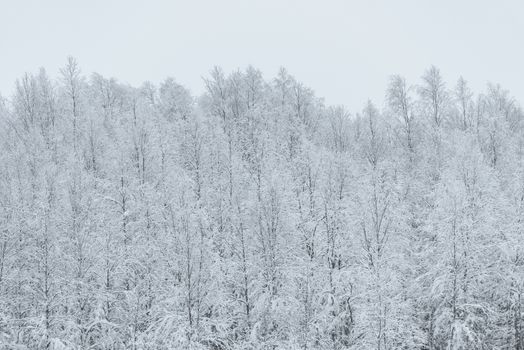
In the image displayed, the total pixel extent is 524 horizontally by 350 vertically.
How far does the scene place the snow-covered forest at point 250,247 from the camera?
22328 mm

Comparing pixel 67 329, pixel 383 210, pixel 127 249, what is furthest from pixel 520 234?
pixel 67 329

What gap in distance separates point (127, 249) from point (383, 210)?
1441cm

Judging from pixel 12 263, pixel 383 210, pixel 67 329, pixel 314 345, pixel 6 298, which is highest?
pixel 383 210

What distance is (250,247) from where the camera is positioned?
26.5 meters

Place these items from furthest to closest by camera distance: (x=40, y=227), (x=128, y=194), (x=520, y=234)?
(x=128, y=194) < (x=520, y=234) < (x=40, y=227)

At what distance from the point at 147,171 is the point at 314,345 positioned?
52.6ft

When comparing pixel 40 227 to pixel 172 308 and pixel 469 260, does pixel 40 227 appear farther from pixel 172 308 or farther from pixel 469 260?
pixel 469 260

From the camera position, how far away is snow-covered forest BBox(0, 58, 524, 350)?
2233cm

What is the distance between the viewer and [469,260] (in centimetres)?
2366

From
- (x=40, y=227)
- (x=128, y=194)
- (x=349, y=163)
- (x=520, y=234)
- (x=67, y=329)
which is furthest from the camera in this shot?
(x=349, y=163)

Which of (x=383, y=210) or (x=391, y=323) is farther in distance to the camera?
(x=383, y=210)

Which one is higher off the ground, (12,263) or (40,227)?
(40,227)

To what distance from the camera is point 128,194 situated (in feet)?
94.7

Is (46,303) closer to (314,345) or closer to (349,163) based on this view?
(314,345)
